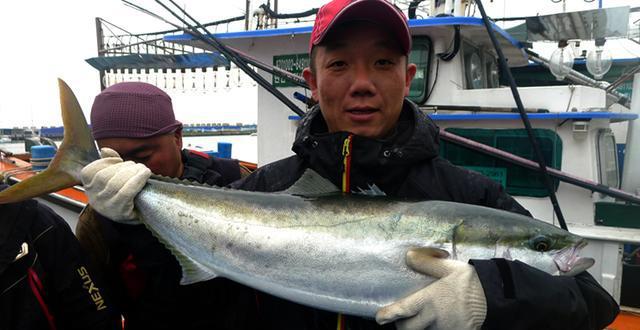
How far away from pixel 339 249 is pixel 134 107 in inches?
61.1

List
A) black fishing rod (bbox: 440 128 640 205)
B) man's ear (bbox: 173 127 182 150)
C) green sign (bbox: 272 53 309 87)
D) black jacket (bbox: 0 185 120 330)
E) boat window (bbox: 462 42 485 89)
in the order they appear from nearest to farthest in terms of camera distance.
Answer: black jacket (bbox: 0 185 120 330) → man's ear (bbox: 173 127 182 150) → black fishing rod (bbox: 440 128 640 205) → boat window (bbox: 462 42 485 89) → green sign (bbox: 272 53 309 87)

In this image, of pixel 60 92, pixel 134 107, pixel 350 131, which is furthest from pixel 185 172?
pixel 350 131

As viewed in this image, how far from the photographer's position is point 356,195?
1.80 metres

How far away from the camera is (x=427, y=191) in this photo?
1.87m

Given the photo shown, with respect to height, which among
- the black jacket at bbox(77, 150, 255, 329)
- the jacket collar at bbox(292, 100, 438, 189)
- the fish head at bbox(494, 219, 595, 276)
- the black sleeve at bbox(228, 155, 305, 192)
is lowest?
the black jacket at bbox(77, 150, 255, 329)

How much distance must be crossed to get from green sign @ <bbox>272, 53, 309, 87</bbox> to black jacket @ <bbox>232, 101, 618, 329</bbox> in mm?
4810

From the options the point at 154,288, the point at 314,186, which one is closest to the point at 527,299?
the point at 314,186

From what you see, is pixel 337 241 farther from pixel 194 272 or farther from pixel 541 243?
pixel 541 243

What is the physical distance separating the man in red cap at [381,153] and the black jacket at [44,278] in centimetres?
83

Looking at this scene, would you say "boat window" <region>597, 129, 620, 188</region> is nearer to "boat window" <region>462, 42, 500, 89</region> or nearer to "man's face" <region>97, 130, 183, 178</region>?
"boat window" <region>462, 42, 500, 89</region>

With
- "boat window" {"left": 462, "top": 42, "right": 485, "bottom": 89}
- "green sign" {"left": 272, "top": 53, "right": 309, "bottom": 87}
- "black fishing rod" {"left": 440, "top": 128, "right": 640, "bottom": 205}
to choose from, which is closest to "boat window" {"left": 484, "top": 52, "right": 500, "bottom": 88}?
"boat window" {"left": 462, "top": 42, "right": 485, "bottom": 89}

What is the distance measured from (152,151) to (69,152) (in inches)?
20.4

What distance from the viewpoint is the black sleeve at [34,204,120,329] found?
1.97m

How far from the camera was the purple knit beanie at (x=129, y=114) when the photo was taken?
243 cm
